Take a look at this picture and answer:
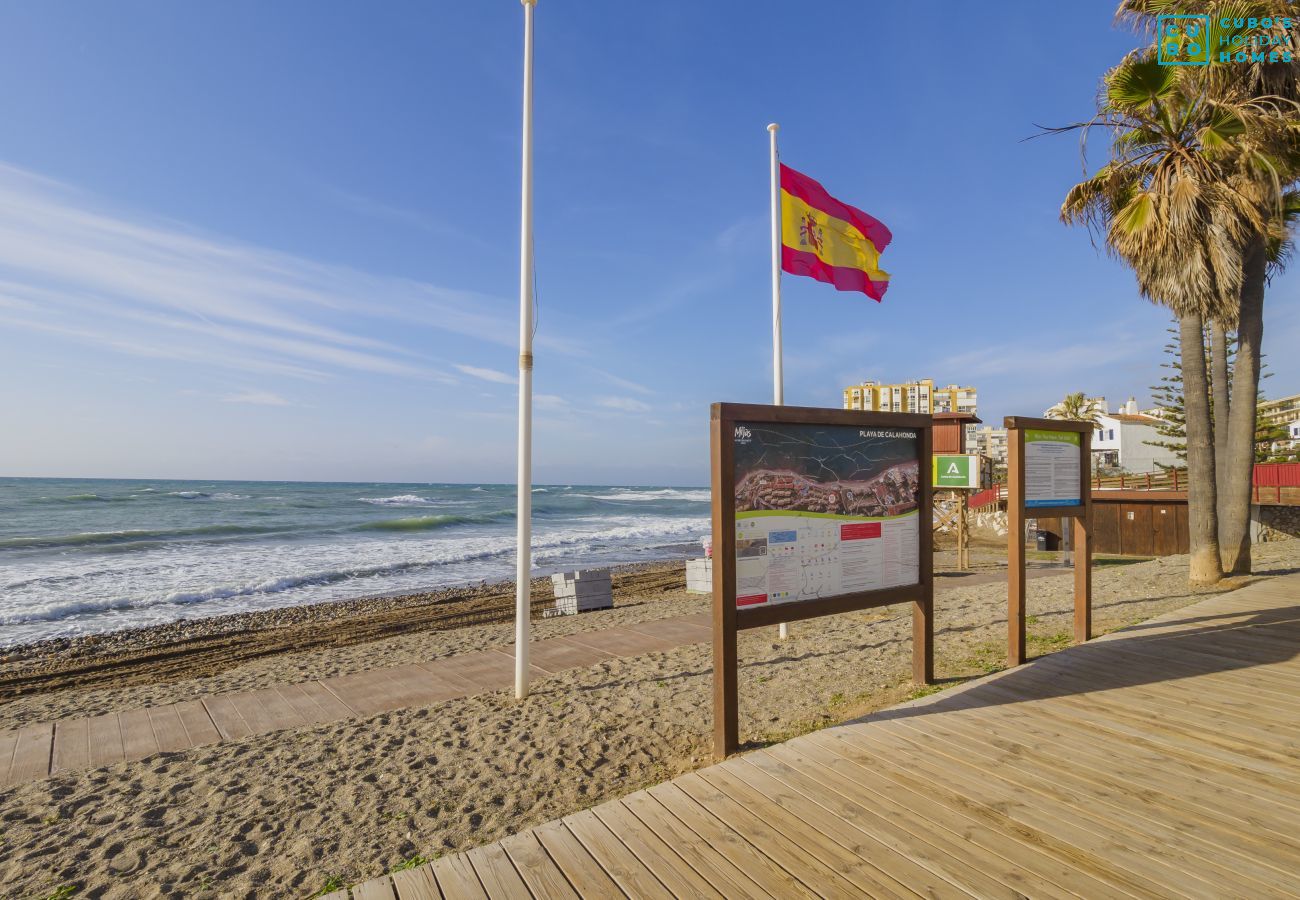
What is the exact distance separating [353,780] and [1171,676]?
6.02 metres

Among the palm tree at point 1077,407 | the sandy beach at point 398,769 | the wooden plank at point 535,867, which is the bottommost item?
the sandy beach at point 398,769

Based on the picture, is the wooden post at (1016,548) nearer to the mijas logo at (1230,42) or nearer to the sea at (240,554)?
the mijas logo at (1230,42)

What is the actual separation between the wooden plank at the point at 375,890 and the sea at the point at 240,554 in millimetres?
13579

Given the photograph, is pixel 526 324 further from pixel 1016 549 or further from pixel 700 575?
pixel 700 575

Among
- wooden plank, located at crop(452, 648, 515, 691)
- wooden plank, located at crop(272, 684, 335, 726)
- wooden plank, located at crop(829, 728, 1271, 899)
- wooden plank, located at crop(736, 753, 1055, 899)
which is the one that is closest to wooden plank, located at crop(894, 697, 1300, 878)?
wooden plank, located at crop(829, 728, 1271, 899)

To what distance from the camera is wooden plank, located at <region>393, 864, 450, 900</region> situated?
2479 millimetres

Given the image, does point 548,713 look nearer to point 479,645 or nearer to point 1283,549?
point 479,645

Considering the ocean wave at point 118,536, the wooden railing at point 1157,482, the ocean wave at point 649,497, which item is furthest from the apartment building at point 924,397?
the ocean wave at point 118,536

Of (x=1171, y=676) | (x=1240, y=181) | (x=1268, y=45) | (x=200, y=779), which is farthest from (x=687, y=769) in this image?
(x=1268, y=45)

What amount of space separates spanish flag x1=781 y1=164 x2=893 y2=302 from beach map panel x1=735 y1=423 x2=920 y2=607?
340 cm

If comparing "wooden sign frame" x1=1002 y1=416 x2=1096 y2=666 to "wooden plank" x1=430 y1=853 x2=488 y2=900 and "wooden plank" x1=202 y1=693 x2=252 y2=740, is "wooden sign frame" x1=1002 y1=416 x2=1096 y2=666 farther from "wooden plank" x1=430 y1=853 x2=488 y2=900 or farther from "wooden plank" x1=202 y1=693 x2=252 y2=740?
"wooden plank" x1=202 y1=693 x2=252 y2=740

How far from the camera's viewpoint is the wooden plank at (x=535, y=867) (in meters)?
2.47

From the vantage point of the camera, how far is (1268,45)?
8922mm

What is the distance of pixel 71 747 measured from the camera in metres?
5.07
